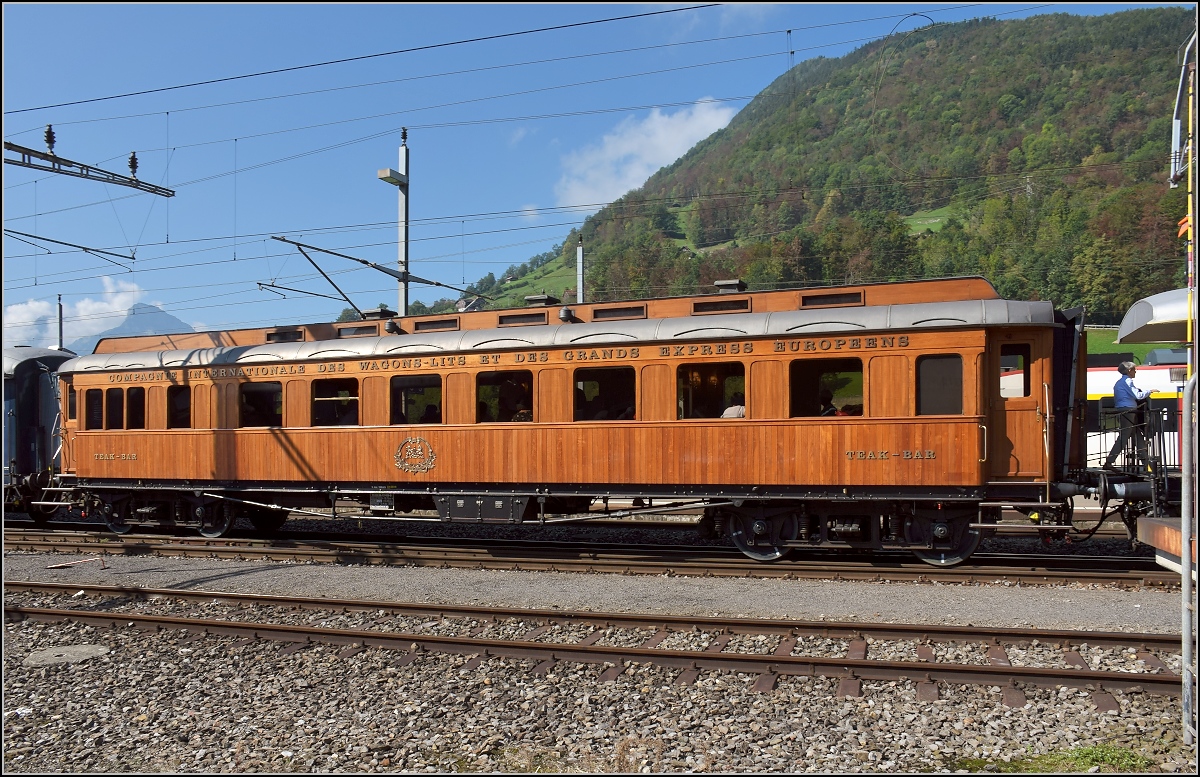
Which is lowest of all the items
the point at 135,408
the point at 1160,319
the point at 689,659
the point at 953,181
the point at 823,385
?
the point at 689,659

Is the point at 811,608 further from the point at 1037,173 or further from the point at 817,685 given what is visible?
the point at 1037,173

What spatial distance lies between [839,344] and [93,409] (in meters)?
13.5

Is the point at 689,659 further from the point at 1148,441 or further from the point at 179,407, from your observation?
the point at 179,407

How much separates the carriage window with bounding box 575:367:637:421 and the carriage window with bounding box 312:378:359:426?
3.88 metres

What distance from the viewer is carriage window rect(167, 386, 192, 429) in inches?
568

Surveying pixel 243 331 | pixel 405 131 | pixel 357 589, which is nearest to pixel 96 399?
pixel 243 331

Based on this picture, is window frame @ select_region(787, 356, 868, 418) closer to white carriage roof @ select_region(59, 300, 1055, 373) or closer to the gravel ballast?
white carriage roof @ select_region(59, 300, 1055, 373)

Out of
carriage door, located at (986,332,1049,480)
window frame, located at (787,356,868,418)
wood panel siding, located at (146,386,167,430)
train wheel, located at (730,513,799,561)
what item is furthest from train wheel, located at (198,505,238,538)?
carriage door, located at (986,332,1049,480)

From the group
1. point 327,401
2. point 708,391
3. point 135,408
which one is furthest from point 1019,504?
point 135,408

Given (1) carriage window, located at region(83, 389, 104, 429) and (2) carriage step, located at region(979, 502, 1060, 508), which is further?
(1) carriage window, located at region(83, 389, 104, 429)

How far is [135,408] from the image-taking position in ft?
49.2

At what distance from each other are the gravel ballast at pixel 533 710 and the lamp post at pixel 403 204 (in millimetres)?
12414

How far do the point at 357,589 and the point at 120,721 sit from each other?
13.5ft

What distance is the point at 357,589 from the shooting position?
1023cm
